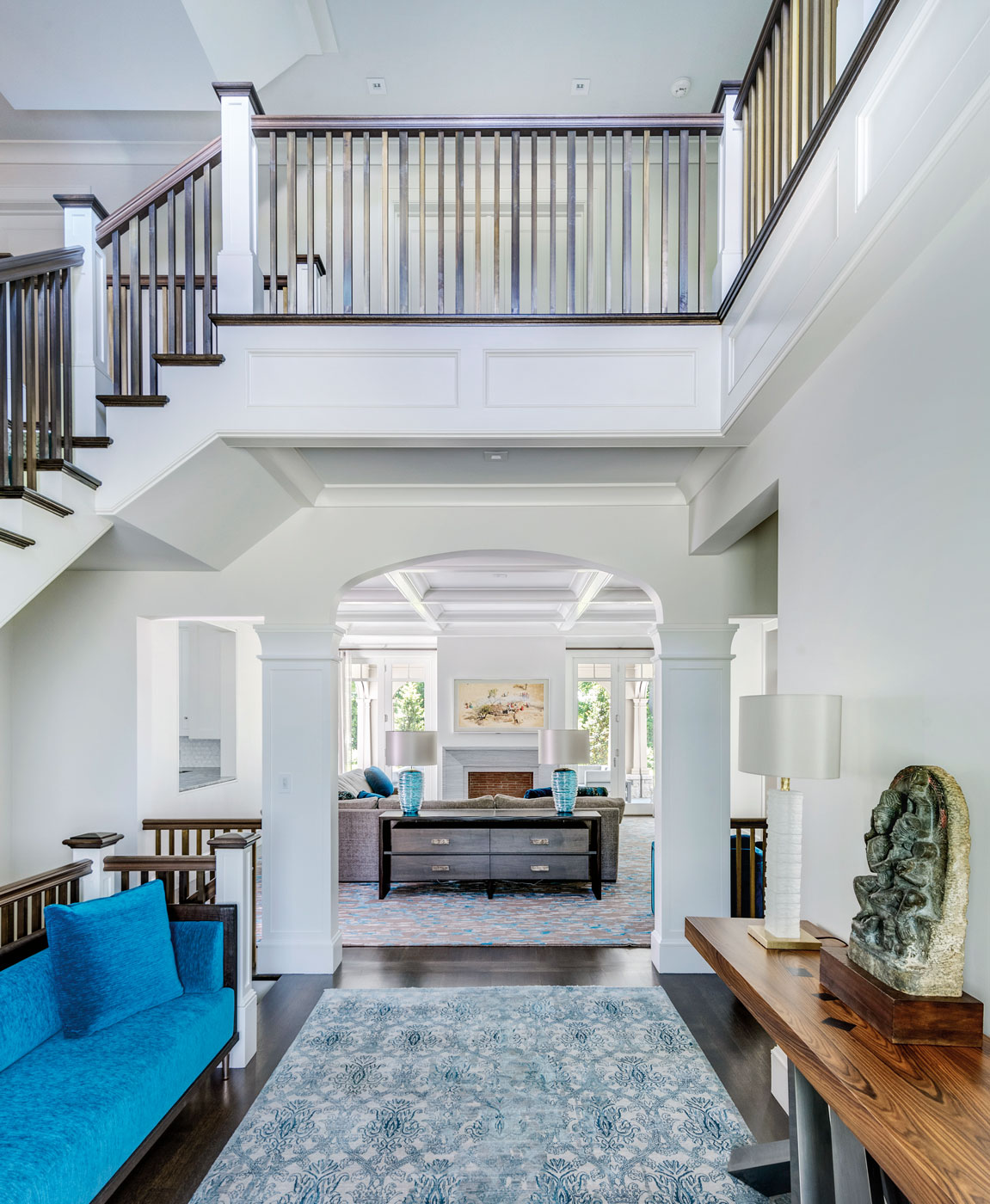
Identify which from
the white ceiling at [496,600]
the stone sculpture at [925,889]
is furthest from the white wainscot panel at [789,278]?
the white ceiling at [496,600]

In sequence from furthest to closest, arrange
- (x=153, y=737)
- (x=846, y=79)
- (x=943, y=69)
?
(x=153, y=737) → (x=846, y=79) → (x=943, y=69)

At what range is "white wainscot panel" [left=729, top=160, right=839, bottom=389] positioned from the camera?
2.08 m

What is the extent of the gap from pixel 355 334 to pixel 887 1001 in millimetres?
2834

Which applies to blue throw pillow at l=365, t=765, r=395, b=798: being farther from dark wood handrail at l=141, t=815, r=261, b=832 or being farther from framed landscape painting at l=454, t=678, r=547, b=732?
dark wood handrail at l=141, t=815, r=261, b=832

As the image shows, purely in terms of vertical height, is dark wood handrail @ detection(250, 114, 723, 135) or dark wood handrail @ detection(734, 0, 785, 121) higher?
dark wood handrail @ detection(250, 114, 723, 135)

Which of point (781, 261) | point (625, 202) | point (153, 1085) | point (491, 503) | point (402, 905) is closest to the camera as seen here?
point (781, 261)

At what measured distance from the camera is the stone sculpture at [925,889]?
5.30 feet

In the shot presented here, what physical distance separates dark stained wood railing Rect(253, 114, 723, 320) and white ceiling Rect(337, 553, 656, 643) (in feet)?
5.58

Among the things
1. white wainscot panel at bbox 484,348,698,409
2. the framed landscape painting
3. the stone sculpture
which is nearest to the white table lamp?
the stone sculpture

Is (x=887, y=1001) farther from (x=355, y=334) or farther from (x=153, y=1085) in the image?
(x=355, y=334)

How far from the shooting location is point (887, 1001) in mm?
1654

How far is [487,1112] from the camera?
3.19m

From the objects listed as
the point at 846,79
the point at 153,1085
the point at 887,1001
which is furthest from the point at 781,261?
the point at 153,1085

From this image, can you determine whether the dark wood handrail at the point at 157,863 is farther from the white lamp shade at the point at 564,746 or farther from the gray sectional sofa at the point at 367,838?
the white lamp shade at the point at 564,746
